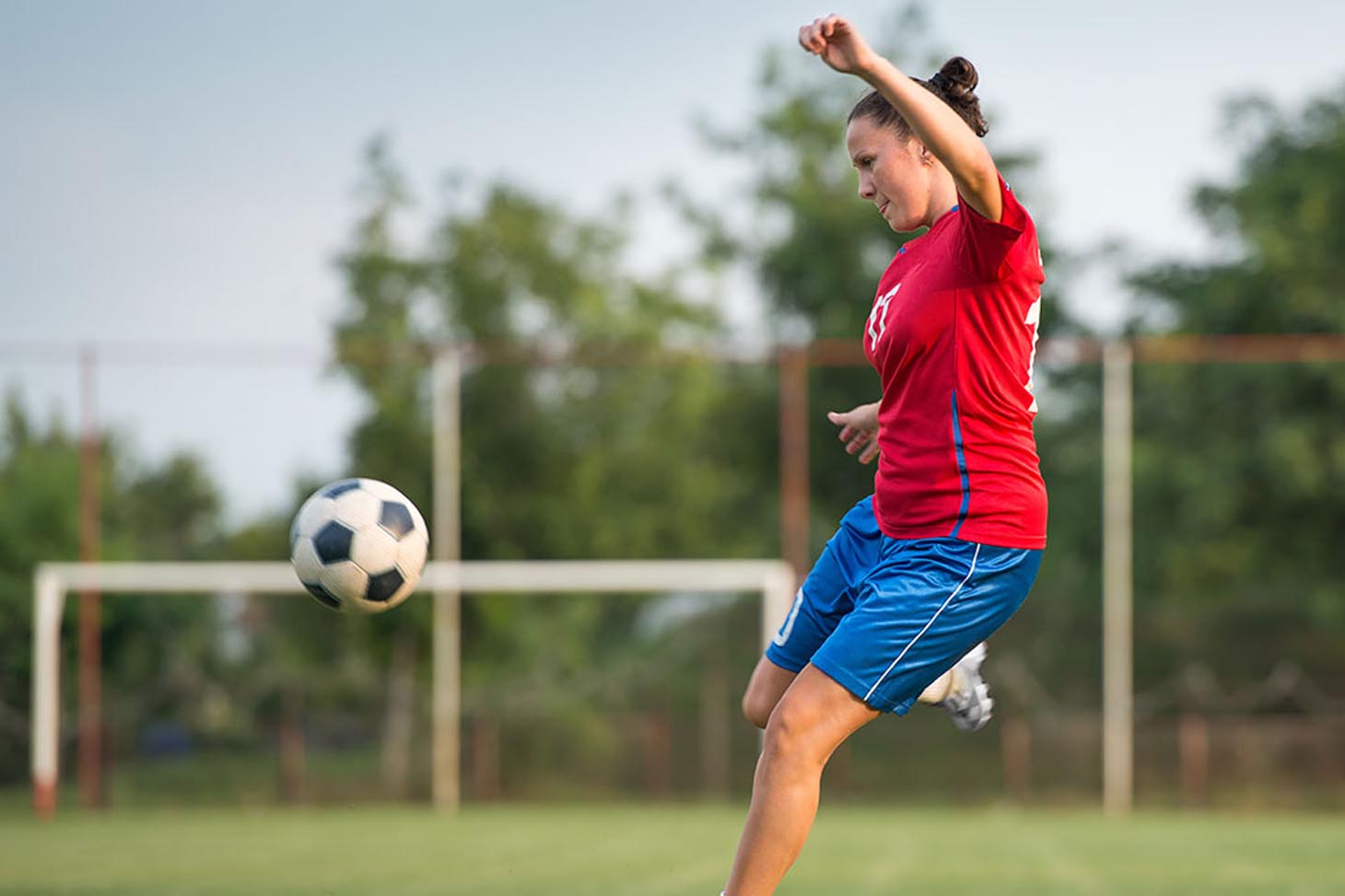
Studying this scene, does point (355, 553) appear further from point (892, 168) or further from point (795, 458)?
point (795, 458)

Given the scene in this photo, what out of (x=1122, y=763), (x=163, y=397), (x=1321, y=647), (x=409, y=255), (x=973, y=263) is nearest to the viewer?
(x=973, y=263)

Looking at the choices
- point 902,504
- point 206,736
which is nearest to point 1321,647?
point 206,736

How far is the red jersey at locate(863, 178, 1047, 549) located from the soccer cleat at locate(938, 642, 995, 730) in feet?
2.21

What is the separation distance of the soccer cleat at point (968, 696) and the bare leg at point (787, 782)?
0.84m

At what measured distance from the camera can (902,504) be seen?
149 inches

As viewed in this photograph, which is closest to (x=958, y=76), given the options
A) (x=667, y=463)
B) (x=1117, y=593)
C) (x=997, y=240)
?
(x=997, y=240)

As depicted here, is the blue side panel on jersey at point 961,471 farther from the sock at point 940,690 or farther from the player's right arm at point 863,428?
the sock at point 940,690

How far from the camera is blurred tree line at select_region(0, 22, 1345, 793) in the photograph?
54.0ft

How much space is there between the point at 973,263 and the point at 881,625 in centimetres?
78

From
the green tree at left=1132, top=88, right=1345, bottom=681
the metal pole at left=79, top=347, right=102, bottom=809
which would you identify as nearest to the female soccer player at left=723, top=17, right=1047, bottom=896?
the metal pole at left=79, top=347, right=102, bottom=809

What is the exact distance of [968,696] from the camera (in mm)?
4371

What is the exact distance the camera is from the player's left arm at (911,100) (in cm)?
311

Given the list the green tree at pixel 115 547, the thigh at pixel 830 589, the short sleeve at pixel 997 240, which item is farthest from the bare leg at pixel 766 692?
the green tree at pixel 115 547

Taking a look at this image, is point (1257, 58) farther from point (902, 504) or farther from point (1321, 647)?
point (902, 504)
